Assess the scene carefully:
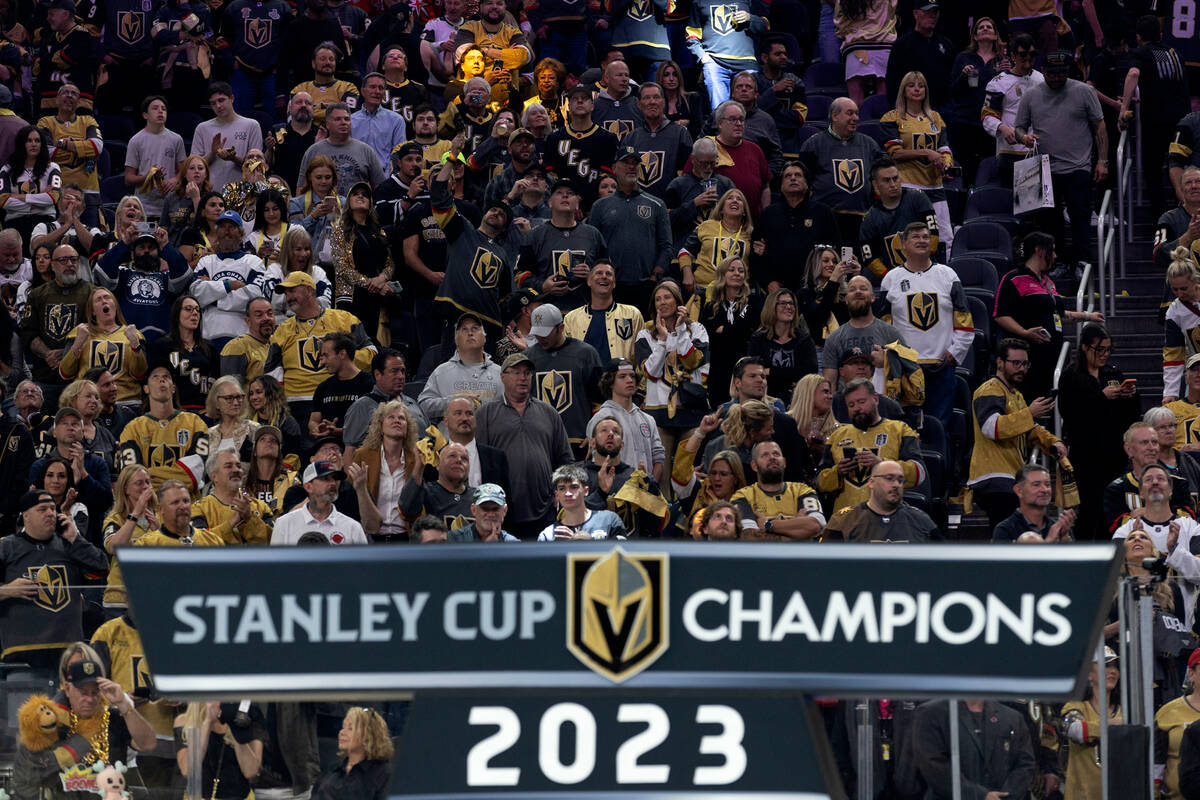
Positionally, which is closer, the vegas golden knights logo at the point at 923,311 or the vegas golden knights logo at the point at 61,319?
the vegas golden knights logo at the point at 923,311

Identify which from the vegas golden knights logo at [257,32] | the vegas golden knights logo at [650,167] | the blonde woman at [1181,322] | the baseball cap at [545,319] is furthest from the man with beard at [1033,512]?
the vegas golden knights logo at [257,32]

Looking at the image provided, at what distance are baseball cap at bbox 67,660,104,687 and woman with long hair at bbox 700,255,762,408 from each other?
5.59 m

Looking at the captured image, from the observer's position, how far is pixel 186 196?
621 inches

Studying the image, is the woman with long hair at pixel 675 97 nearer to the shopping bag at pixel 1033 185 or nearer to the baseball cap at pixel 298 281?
the shopping bag at pixel 1033 185

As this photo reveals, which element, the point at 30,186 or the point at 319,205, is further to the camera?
the point at 30,186

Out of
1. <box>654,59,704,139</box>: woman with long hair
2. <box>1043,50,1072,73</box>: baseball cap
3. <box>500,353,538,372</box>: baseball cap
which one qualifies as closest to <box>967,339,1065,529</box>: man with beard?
<box>500,353,538,372</box>: baseball cap

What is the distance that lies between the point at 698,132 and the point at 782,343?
4.69m

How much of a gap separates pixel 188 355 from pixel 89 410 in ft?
3.05

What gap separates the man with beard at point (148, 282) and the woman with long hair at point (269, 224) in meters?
0.57

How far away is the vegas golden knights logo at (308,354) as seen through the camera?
42.4ft

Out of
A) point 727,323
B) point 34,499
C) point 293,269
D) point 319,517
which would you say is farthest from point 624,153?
point 34,499

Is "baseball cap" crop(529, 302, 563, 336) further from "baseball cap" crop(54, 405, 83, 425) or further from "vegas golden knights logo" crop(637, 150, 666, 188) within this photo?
"vegas golden knights logo" crop(637, 150, 666, 188)

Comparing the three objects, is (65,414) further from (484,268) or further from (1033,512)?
(1033,512)

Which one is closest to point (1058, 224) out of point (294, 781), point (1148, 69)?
point (1148, 69)
